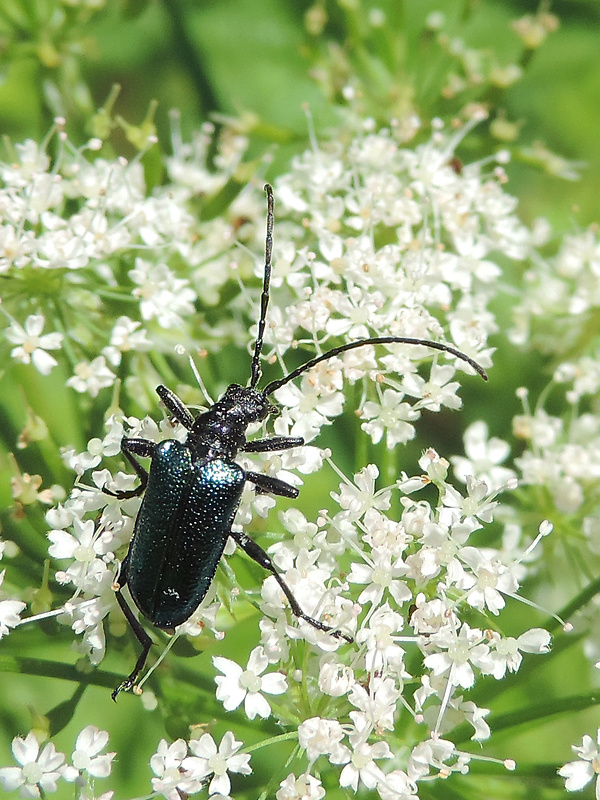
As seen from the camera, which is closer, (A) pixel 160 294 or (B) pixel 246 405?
(B) pixel 246 405

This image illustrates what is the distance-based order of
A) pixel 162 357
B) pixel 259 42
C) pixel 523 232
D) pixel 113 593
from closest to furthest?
pixel 113 593
pixel 162 357
pixel 523 232
pixel 259 42

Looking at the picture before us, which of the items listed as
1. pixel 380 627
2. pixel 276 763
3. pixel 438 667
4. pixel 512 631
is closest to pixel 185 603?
pixel 380 627

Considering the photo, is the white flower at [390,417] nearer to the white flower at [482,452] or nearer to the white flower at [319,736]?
the white flower at [482,452]

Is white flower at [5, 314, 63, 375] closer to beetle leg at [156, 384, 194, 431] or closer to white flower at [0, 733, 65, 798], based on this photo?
beetle leg at [156, 384, 194, 431]

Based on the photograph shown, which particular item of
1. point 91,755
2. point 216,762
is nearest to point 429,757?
point 216,762

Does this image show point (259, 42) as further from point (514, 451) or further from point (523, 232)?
point (514, 451)

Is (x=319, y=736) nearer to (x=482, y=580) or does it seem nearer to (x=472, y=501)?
(x=482, y=580)
